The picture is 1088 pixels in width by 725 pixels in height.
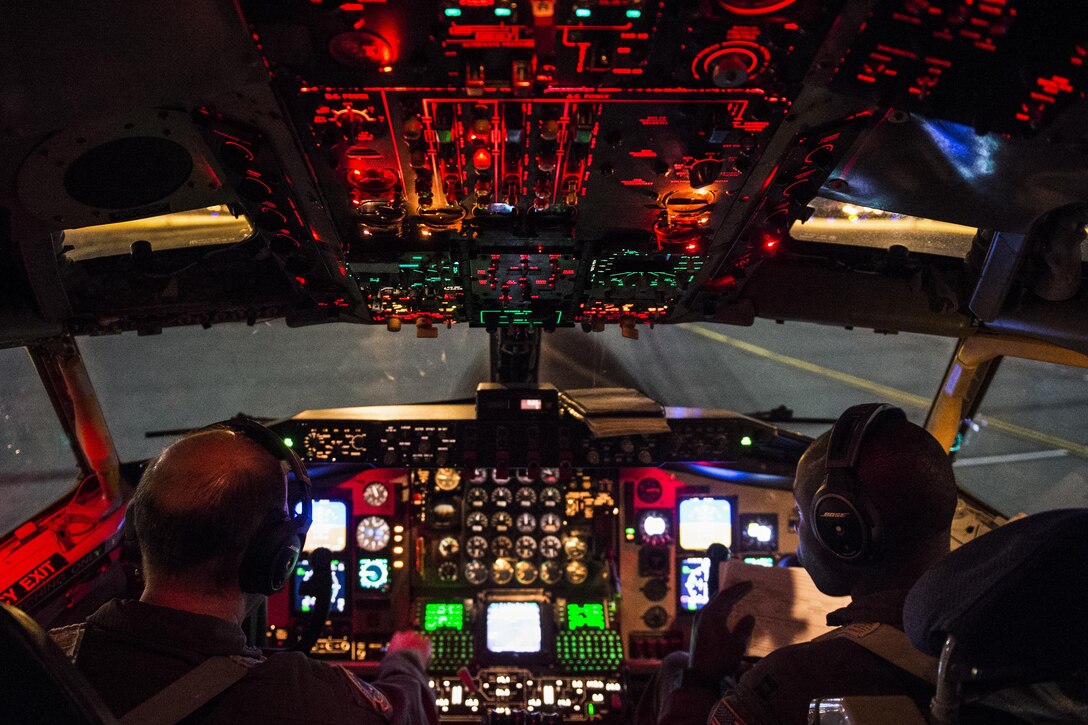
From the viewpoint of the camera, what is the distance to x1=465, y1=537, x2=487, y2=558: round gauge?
3.56 m

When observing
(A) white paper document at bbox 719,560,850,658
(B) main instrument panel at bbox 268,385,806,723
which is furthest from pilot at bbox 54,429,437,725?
(B) main instrument panel at bbox 268,385,806,723

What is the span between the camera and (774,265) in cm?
304

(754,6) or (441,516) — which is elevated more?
(754,6)

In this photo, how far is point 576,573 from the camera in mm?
3590

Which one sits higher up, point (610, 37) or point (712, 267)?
point (610, 37)

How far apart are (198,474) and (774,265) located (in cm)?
237

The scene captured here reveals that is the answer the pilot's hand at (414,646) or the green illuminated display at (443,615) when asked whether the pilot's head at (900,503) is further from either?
the green illuminated display at (443,615)

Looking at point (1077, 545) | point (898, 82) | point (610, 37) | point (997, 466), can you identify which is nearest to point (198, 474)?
point (610, 37)

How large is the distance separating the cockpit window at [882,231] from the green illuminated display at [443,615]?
7.39 ft

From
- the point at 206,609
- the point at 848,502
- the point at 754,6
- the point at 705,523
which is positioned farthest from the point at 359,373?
the point at 754,6

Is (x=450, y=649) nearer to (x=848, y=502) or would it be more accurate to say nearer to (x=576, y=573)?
(x=576, y=573)

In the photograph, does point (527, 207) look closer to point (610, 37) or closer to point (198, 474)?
point (610, 37)

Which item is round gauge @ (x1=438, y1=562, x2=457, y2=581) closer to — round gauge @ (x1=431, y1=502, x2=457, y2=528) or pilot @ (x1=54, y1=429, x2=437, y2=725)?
round gauge @ (x1=431, y1=502, x2=457, y2=528)

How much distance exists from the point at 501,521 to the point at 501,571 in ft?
0.78
